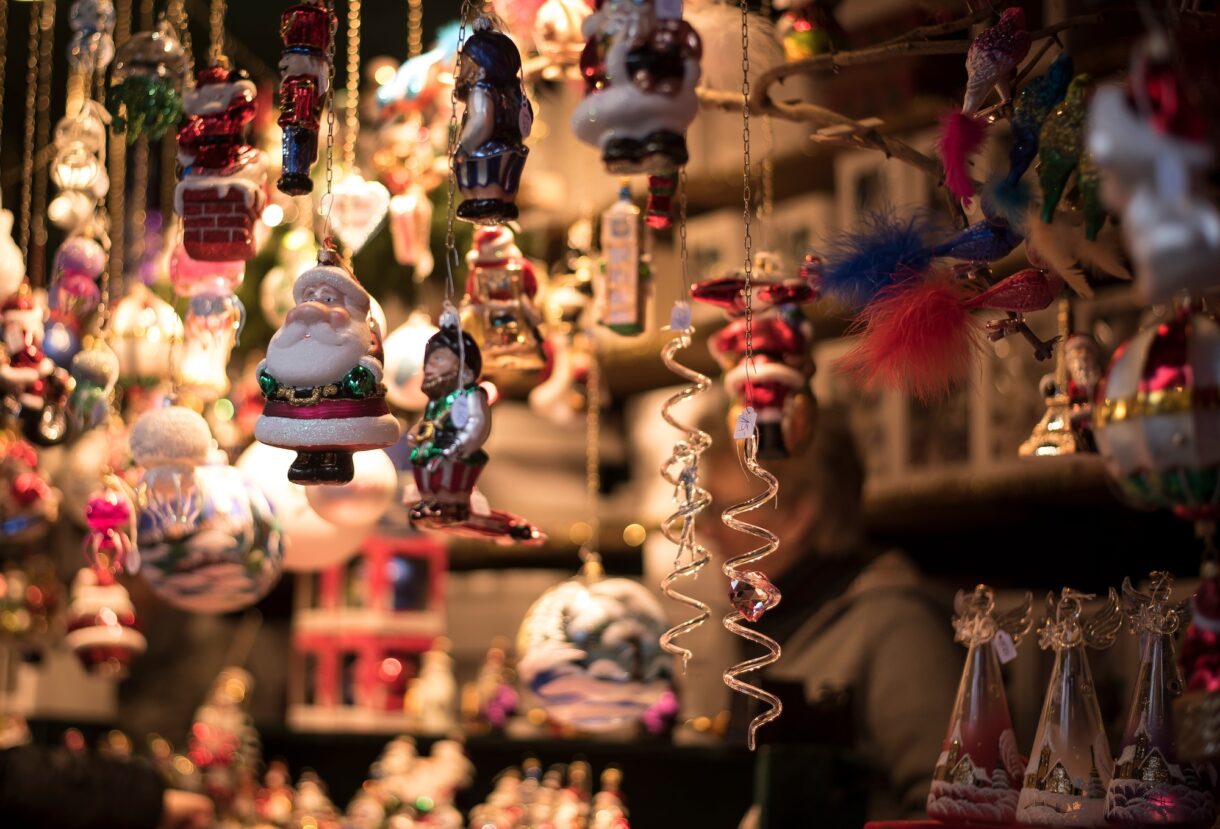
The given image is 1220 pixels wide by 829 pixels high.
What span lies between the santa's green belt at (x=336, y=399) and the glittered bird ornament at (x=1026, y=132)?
0.56 meters

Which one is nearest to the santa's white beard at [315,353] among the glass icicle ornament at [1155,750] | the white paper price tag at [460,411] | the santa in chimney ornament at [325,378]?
the santa in chimney ornament at [325,378]

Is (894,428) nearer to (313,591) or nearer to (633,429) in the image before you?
(633,429)

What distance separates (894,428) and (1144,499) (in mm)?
1885

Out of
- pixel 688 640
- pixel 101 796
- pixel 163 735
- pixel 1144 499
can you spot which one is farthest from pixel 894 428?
pixel 163 735

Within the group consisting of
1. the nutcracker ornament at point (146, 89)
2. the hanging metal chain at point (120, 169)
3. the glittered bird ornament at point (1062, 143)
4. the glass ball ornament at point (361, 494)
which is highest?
the hanging metal chain at point (120, 169)

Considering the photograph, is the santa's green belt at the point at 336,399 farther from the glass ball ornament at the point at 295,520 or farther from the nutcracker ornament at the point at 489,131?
the glass ball ornament at the point at 295,520

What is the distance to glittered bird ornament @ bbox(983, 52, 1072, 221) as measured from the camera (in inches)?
51.7

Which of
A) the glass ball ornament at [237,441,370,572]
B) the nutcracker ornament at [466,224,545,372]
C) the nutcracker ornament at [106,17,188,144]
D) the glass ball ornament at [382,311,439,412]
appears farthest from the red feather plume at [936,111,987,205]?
the glass ball ornament at [237,441,370,572]

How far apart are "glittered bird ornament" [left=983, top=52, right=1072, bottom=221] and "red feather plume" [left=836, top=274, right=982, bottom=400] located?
133 mm

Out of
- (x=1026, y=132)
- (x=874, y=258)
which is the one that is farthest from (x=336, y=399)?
(x=1026, y=132)

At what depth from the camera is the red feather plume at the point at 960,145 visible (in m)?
1.42

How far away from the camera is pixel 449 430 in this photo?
130 cm

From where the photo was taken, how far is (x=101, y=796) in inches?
103

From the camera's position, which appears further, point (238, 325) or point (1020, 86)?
point (238, 325)
